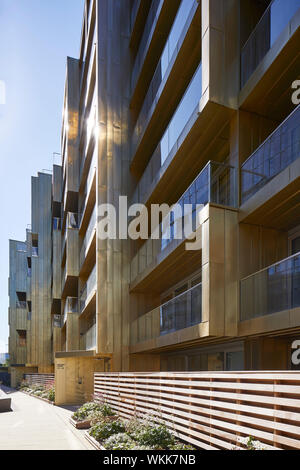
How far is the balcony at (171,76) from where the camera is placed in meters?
13.9

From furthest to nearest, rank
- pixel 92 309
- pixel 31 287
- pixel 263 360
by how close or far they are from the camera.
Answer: pixel 31 287 < pixel 92 309 < pixel 263 360

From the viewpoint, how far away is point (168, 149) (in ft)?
51.7

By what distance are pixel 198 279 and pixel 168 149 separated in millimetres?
5215

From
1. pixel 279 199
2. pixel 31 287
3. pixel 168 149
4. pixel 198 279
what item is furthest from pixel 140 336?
pixel 31 287

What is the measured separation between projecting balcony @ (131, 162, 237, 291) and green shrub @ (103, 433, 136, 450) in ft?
19.4

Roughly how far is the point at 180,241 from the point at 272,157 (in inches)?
174

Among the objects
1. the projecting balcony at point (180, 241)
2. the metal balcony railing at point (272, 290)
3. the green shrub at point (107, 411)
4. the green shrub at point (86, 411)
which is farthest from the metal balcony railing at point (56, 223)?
the metal balcony railing at point (272, 290)

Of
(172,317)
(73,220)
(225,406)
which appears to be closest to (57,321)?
(73,220)

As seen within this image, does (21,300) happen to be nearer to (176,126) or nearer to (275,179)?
(176,126)

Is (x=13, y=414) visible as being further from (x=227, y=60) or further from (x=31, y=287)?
(x=31, y=287)

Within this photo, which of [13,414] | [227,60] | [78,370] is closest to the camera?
[227,60]

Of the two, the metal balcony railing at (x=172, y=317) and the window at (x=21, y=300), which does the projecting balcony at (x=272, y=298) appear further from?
the window at (x=21, y=300)

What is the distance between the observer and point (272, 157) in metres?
10.4

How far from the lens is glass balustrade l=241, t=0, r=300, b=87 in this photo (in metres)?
10.0
